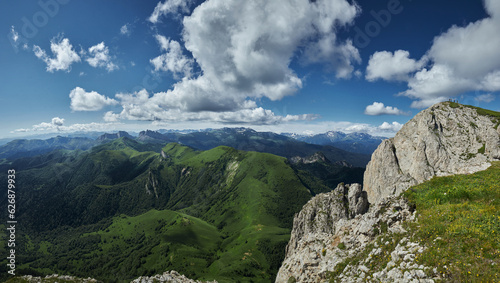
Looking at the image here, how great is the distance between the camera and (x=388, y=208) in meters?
29.8

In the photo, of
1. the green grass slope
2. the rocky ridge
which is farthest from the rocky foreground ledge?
the green grass slope

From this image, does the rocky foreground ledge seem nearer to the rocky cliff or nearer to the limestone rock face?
the rocky cliff

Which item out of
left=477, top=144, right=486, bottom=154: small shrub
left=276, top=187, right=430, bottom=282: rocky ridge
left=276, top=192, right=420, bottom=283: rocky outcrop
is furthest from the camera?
left=477, top=144, right=486, bottom=154: small shrub

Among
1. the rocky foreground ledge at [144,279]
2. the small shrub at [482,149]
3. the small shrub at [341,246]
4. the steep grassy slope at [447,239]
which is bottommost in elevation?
the rocky foreground ledge at [144,279]

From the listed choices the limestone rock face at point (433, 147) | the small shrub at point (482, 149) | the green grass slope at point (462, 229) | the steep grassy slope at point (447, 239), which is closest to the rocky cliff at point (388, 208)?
the limestone rock face at point (433, 147)

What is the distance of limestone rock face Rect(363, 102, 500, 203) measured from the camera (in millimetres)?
117913

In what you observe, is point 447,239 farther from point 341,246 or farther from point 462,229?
point 341,246

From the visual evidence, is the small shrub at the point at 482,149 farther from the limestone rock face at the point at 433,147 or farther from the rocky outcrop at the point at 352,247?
the rocky outcrop at the point at 352,247

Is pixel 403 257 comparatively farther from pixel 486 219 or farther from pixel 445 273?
pixel 486 219

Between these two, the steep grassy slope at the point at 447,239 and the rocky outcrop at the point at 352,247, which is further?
the rocky outcrop at the point at 352,247

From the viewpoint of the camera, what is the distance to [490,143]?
375 ft

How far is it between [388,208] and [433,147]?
492 feet

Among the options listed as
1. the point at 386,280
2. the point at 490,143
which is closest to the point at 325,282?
the point at 386,280

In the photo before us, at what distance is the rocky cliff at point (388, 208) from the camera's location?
2238cm
